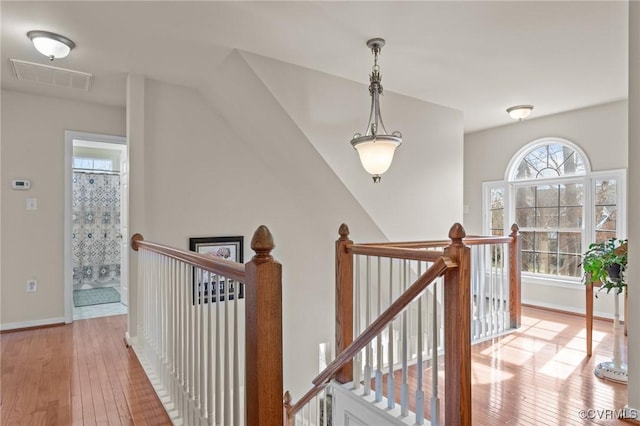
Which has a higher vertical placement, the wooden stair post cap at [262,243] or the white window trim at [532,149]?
the white window trim at [532,149]

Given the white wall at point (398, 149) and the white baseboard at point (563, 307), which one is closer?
the white wall at point (398, 149)

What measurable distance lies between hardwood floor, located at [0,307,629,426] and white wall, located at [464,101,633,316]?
1.20 m

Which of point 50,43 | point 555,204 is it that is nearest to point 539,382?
point 555,204

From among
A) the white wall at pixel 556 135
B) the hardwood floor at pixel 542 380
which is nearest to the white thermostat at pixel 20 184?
the hardwood floor at pixel 542 380

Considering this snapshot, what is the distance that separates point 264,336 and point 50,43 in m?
3.01

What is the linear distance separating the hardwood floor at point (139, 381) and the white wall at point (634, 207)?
1.49 ft

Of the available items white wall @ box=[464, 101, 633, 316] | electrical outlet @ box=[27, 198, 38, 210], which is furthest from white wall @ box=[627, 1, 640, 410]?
electrical outlet @ box=[27, 198, 38, 210]

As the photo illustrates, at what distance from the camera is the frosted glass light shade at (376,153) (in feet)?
9.60

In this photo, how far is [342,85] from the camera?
3658mm

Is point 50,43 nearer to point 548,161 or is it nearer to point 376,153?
point 376,153

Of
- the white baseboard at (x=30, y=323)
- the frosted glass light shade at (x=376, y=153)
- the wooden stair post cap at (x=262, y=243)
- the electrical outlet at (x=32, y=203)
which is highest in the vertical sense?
the frosted glass light shade at (x=376, y=153)

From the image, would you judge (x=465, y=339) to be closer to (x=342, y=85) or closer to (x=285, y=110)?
(x=285, y=110)

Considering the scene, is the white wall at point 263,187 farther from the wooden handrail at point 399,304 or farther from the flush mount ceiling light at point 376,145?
the wooden handrail at point 399,304

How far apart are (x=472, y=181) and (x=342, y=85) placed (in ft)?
11.2
